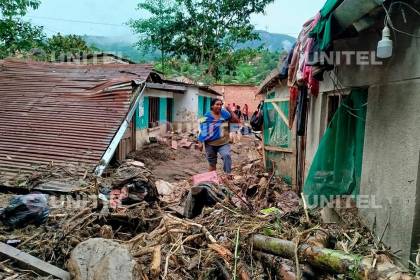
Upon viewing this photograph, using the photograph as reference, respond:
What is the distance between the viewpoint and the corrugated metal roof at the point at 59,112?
6.54 metres

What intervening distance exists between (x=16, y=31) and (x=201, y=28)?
42.1 ft

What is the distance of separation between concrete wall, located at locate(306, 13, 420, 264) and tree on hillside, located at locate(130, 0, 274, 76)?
21943 mm

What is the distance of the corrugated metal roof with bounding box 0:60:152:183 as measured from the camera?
6543 millimetres

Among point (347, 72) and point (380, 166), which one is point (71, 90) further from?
point (380, 166)

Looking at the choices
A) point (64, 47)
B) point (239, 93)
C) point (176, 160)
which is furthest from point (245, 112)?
point (176, 160)

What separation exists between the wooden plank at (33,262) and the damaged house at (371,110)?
270cm

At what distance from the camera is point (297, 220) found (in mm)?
3938

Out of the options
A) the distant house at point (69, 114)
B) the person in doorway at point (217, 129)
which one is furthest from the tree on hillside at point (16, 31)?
the person in doorway at point (217, 129)

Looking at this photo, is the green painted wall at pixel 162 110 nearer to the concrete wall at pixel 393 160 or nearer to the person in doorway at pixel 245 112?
the person in doorway at pixel 245 112

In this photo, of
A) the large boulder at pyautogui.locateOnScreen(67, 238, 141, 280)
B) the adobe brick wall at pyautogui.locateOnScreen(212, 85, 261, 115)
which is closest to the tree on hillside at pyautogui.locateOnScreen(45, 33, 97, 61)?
the adobe brick wall at pyautogui.locateOnScreen(212, 85, 261, 115)

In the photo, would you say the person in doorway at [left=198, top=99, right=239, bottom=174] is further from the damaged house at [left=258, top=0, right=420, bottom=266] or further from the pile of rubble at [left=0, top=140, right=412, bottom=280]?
the pile of rubble at [left=0, top=140, right=412, bottom=280]

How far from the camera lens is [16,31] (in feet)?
49.4

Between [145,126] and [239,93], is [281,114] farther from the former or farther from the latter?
[239,93]

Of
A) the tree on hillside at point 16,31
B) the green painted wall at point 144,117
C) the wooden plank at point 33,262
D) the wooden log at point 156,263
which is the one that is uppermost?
the tree on hillside at point 16,31
